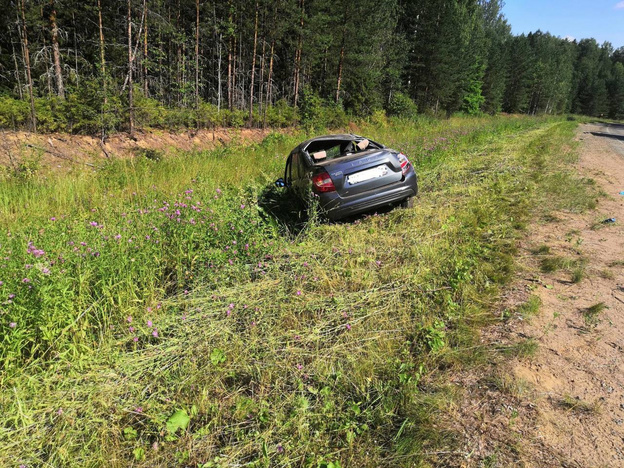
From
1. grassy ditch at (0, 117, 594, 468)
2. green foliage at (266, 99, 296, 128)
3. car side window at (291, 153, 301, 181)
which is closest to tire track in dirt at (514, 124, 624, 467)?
grassy ditch at (0, 117, 594, 468)

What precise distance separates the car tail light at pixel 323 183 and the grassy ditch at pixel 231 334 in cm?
57

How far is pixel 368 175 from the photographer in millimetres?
5117

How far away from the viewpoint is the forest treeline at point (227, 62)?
38.6 feet

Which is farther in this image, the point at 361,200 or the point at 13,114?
the point at 13,114

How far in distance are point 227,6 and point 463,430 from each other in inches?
825

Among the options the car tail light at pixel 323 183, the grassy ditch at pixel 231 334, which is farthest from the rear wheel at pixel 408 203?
the car tail light at pixel 323 183

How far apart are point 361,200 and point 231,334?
299 centimetres

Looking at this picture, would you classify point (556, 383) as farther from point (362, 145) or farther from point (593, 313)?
point (362, 145)

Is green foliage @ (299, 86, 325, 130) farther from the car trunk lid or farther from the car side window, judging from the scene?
the car trunk lid

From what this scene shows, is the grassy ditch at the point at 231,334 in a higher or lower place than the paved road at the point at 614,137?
lower

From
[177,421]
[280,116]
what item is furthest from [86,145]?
[177,421]

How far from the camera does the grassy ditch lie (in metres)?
2.00

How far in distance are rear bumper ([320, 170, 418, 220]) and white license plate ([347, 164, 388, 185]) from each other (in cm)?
20

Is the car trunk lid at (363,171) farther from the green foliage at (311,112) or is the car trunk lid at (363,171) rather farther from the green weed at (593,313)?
the green foliage at (311,112)
